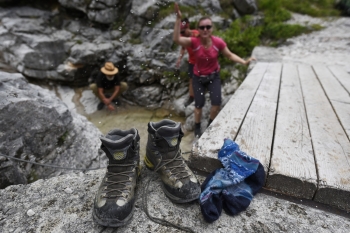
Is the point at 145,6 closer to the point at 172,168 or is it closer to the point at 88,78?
the point at 88,78

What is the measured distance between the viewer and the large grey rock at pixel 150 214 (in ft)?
4.65

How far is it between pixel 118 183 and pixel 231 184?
84cm

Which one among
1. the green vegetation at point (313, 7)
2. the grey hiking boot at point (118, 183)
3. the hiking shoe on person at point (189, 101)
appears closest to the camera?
the grey hiking boot at point (118, 183)

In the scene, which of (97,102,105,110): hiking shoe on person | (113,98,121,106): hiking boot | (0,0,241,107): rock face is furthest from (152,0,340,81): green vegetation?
(97,102,105,110): hiking shoe on person

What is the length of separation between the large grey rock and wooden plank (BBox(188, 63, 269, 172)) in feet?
1.26

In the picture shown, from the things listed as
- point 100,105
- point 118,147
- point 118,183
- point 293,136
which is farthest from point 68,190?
point 100,105

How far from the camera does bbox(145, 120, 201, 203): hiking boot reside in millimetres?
1542

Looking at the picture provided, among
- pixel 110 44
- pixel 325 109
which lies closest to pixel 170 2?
pixel 110 44

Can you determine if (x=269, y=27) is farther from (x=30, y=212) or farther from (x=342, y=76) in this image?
(x=30, y=212)

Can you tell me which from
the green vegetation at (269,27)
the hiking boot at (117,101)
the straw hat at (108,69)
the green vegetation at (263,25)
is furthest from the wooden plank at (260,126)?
the hiking boot at (117,101)

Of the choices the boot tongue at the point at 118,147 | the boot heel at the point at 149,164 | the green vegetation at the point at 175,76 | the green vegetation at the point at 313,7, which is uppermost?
the green vegetation at the point at 313,7

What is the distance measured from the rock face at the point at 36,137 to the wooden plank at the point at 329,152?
277cm

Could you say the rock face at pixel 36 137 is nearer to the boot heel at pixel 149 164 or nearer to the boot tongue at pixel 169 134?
the boot heel at pixel 149 164

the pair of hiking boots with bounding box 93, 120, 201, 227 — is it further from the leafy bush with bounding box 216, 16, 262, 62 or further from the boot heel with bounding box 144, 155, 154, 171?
the leafy bush with bounding box 216, 16, 262, 62
